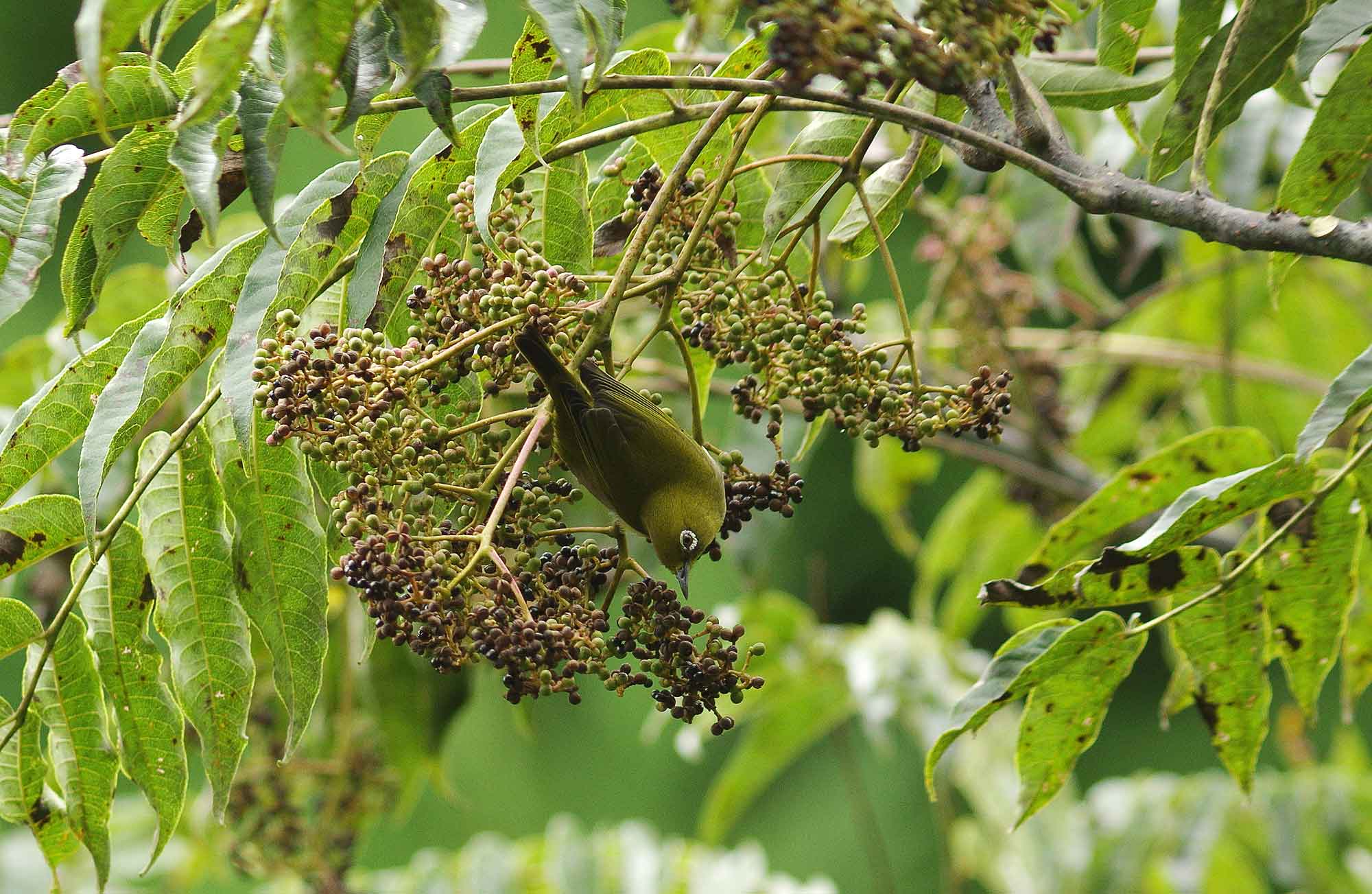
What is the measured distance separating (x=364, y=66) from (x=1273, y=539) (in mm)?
1056

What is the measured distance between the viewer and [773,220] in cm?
144

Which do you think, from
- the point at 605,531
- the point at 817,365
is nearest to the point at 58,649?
the point at 605,531

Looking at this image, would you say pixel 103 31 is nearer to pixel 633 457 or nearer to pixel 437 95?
pixel 437 95

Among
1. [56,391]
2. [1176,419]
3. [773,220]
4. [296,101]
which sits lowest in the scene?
[1176,419]

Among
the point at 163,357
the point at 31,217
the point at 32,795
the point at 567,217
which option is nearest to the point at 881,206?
the point at 567,217

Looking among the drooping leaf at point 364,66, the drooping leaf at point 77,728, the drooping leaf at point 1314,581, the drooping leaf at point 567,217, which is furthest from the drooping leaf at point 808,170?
the drooping leaf at point 77,728

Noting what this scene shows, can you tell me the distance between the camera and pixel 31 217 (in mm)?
1312

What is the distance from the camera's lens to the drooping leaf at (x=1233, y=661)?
150cm

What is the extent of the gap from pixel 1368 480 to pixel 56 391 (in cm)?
145

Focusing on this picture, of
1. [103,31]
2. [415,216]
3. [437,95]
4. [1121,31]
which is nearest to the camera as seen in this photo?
[103,31]

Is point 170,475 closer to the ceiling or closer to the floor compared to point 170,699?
closer to the ceiling

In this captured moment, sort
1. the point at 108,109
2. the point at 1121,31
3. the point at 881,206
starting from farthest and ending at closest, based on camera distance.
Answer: the point at 881,206 → the point at 1121,31 → the point at 108,109

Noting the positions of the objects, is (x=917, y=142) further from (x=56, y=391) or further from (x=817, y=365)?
(x=56, y=391)

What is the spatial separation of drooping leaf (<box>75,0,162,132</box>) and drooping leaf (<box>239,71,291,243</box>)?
12cm
